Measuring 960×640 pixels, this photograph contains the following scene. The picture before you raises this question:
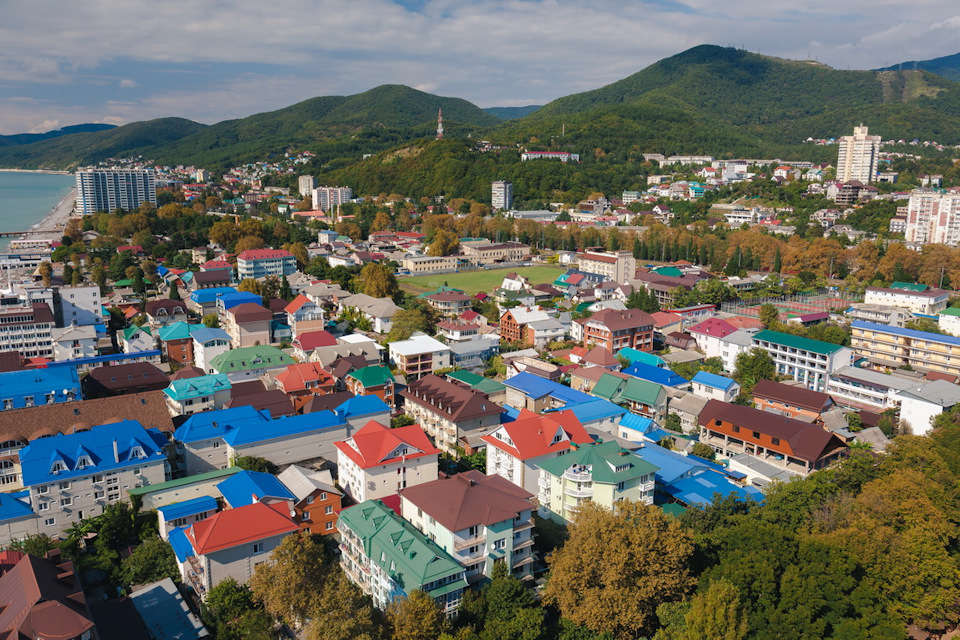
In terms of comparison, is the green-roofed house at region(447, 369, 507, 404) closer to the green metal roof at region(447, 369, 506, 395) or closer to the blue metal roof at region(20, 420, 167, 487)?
the green metal roof at region(447, 369, 506, 395)

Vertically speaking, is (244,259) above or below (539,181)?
below

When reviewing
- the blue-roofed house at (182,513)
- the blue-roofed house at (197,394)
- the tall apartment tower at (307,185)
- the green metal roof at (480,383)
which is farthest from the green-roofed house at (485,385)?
the tall apartment tower at (307,185)

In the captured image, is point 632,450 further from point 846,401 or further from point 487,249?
point 487,249

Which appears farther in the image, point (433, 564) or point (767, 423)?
point (767, 423)

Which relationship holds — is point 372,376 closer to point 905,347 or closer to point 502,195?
point 905,347

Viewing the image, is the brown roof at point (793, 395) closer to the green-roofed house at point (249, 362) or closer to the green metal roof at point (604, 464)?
the green metal roof at point (604, 464)

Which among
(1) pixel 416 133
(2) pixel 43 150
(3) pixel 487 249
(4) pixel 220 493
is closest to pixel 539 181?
(3) pixel 487 249

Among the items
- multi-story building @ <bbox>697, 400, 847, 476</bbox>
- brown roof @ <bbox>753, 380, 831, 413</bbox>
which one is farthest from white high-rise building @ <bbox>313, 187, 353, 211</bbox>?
multi-story building @ <bbox>697, 400, 847, 476</bbox>
